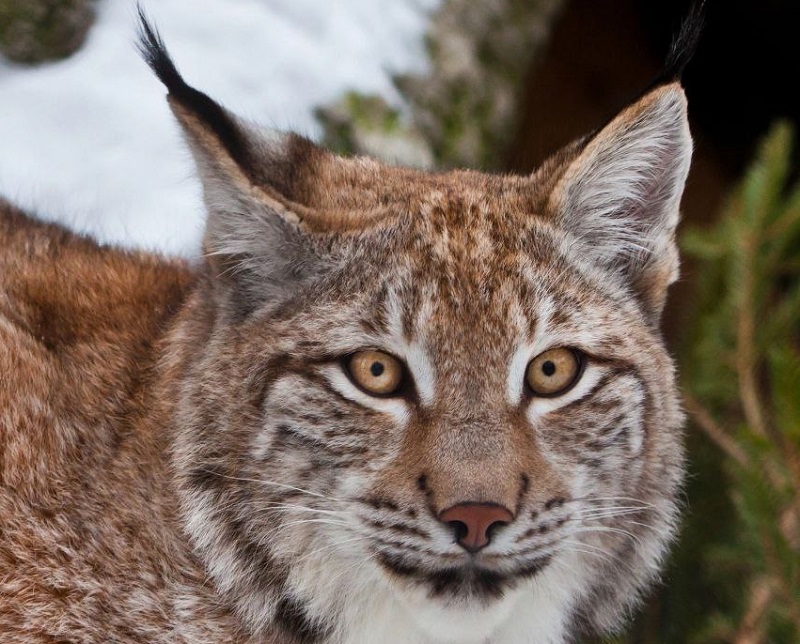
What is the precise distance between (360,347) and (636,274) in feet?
2.87

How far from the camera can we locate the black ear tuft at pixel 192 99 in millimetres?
2568

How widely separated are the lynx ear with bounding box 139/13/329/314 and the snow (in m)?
1.48

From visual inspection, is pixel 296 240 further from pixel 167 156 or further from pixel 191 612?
pixel 167 156

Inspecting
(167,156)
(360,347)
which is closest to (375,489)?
(360,347)

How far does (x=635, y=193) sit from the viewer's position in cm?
304

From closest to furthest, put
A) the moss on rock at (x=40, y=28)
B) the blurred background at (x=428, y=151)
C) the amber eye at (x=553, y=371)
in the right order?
the amber eye at (x=553, y=371)
the blurred background at (x=428, y=151)
the moss on rock at (x=40, y=28)

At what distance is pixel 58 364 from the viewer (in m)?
3.16

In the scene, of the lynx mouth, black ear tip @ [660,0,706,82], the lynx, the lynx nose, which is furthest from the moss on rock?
the lynx nose

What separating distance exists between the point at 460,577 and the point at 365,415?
44cm

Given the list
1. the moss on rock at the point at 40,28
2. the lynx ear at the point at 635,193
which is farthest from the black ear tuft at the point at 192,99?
the moss on rock at the point at 40,28

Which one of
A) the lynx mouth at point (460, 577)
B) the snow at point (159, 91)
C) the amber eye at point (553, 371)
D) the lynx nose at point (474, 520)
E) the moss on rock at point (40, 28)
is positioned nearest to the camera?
the lynx nose at point (474, 520)

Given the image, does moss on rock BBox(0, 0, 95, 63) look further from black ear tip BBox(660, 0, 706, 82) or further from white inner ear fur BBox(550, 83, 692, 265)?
black ear tip BBox(660, 0, 706, 82)

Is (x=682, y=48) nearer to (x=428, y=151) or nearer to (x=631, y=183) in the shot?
(x=631, y=183)

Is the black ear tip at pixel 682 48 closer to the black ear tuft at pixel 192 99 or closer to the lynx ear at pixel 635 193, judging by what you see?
the lynx ear at pixel 635 193
